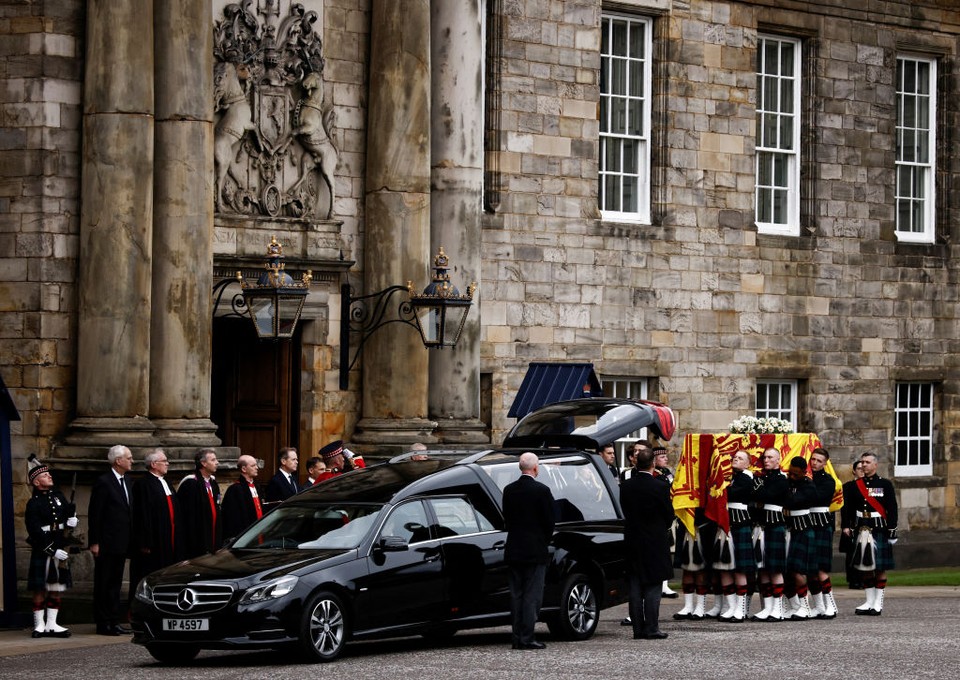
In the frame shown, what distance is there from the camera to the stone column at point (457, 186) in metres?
26.8

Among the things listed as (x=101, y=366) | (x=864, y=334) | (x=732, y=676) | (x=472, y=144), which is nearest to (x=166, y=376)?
(x=101, y=366)

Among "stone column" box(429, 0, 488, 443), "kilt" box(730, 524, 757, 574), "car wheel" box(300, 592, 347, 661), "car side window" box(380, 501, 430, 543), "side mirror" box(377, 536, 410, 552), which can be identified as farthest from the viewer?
"stone column" box(429, 0, 488, 443)

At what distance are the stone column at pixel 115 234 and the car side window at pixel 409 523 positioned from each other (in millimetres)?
6003

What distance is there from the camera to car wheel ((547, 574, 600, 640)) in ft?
62.4

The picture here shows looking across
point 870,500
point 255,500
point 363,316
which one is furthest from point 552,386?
point 255,500

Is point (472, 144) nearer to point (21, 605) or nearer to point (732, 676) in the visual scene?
point (21, 605)

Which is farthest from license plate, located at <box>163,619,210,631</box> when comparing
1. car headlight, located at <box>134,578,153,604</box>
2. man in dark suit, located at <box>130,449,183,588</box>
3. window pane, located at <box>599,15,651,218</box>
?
window pane, located at <box>599,15,651,218</box>

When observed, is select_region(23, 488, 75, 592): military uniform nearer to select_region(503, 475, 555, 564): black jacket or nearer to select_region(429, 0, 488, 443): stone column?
select_region(503, 475, 555, 564): black jacket

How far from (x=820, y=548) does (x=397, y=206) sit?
287 inches

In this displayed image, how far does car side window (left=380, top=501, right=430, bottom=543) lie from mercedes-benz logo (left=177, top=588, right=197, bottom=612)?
5.66ft

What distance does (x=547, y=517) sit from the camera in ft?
59.9

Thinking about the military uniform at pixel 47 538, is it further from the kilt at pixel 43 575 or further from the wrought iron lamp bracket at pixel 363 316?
the wrought iron lamp bracket at pixel 363 316

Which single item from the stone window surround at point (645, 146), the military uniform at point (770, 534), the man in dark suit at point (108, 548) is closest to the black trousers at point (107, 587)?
the man in dark suit at point (108, 548)

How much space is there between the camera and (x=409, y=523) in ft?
58.9
